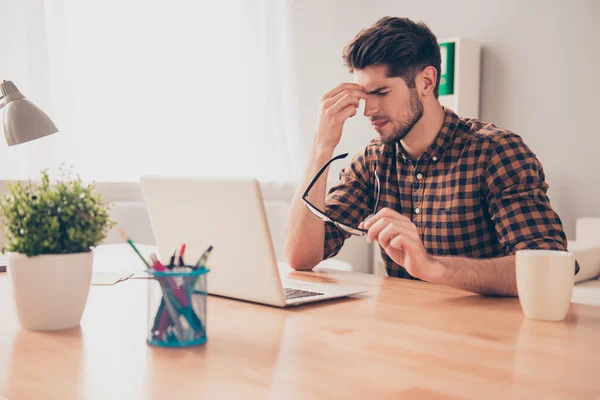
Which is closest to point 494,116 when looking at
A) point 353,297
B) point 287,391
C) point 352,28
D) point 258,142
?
point 352,28

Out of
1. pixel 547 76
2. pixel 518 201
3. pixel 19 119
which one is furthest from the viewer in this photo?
pixel 547 76

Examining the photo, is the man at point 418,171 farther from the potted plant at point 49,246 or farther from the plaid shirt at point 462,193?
the potted plant at point 49,246

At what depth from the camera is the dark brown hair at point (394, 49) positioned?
71.5 inches

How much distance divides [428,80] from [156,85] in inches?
81.5

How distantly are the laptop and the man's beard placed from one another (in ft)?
2.32

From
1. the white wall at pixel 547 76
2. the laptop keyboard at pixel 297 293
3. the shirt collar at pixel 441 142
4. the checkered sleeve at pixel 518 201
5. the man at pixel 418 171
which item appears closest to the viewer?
the laptop keyboard at pixel 297 293

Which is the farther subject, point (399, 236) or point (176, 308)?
point (399, 236)

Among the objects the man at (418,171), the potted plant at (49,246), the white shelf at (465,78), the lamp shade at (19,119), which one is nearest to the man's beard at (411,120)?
the man at (418,171)

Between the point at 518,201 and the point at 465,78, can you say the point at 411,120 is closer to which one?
the point at 518,201

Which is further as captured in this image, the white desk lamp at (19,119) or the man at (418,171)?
the man at (418,171)

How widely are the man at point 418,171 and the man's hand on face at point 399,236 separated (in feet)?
1.00

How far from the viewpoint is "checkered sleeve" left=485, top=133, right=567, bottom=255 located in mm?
1475

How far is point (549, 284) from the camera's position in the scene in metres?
1.02

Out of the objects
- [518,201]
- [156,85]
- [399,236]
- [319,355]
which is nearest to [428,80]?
[518,201]
